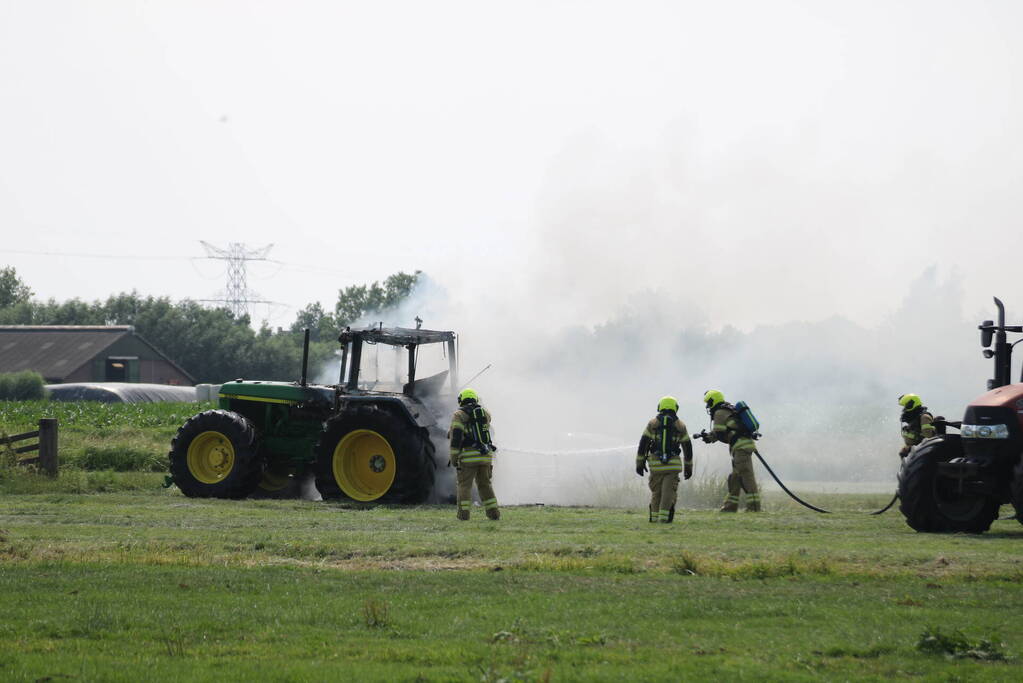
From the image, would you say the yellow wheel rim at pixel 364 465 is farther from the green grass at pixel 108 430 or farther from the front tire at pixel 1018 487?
the green grass at pixel 108 430

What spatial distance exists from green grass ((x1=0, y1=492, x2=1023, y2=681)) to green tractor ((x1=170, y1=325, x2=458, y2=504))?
392cm

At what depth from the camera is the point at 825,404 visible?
41.3 metres

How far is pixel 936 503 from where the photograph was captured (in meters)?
17.2

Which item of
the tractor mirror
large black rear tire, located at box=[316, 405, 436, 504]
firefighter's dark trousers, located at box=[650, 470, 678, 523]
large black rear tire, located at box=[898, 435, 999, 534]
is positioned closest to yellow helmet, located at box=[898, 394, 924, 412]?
the tractor mirror

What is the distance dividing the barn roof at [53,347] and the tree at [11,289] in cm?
4461

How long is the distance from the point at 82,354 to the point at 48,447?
210 ft

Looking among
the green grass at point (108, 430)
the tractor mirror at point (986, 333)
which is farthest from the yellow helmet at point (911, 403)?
the green grass at point (108, 430)

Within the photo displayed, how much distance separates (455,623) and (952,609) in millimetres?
4094

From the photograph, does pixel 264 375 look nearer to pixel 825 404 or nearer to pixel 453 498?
pixel 825 404

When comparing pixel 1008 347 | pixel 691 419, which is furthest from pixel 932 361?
pixel 1008 347

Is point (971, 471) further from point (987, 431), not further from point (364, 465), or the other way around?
point (364, 465)

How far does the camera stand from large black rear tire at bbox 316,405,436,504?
20.4 m

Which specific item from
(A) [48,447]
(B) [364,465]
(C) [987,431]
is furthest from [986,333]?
(A) [48,447]

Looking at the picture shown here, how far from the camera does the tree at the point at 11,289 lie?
134 meters
